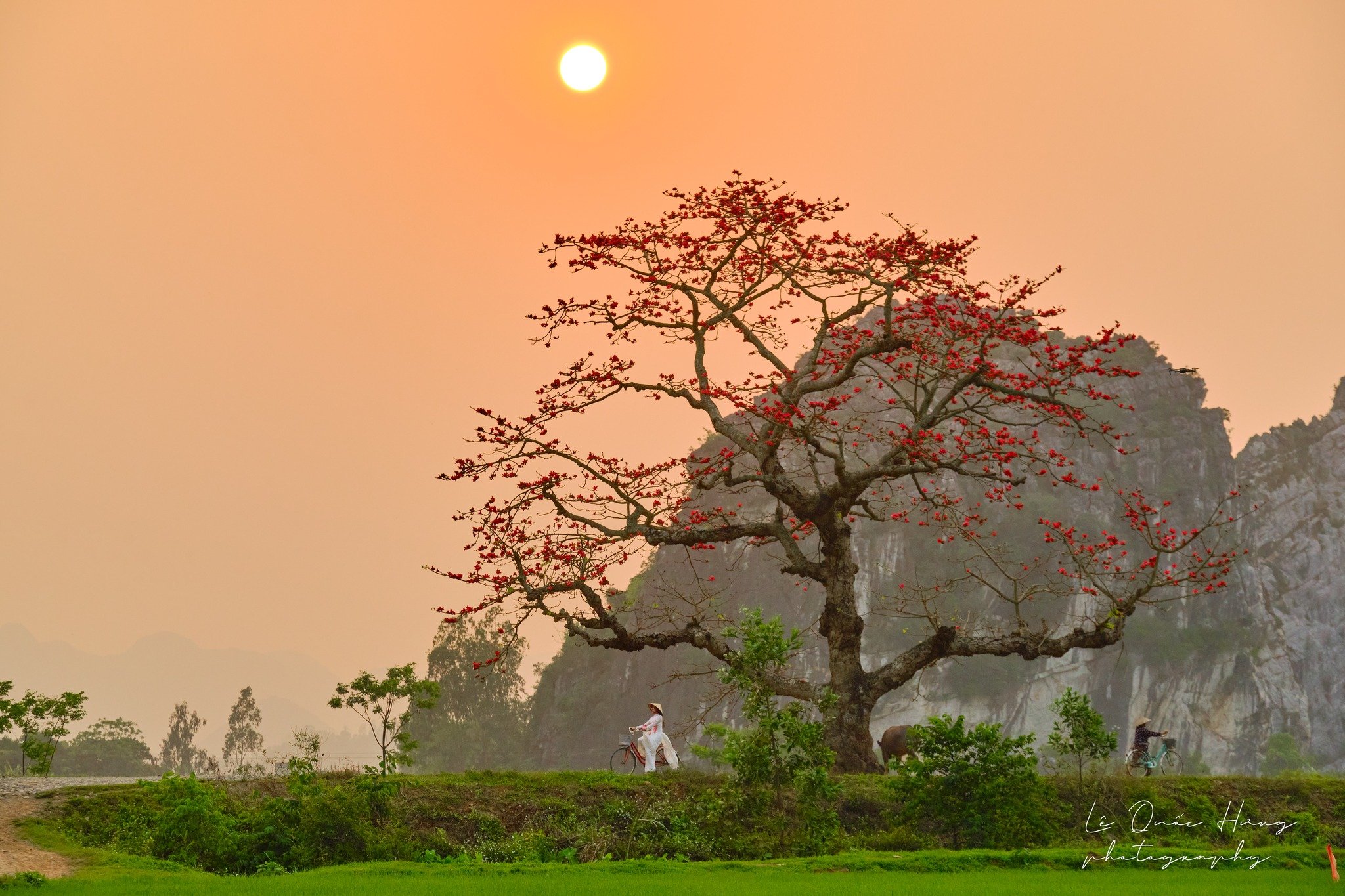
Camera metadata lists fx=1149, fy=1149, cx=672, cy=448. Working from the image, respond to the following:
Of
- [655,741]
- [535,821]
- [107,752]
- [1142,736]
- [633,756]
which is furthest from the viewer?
[107,752]

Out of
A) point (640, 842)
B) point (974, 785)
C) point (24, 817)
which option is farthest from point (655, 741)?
point (24, 817)

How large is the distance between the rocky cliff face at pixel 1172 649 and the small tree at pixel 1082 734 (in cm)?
8623

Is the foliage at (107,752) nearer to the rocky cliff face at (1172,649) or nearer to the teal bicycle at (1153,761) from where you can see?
the rocky cliff face at (1172,649)

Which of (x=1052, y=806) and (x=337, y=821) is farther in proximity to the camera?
(x=1052, y=806)

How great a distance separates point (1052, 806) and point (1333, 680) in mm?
125519

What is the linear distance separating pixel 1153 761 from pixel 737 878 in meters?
17.2

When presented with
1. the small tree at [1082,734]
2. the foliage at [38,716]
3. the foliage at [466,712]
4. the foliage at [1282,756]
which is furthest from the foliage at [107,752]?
the foliage at [1282,756]

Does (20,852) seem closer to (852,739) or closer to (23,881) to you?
(23,881)

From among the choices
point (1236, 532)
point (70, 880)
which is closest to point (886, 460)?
point (70, 880)

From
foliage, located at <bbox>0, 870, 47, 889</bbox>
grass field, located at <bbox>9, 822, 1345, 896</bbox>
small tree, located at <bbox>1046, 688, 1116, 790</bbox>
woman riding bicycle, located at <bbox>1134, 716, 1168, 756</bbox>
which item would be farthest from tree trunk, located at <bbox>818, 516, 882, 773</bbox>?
foliage, located at <bbox>0, 870, 47, 889</bbox>

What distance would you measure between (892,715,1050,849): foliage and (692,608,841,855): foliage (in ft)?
4.09

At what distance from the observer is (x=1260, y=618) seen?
121 meters

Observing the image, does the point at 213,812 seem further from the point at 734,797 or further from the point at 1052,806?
the point at 1052,806

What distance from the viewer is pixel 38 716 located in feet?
82.0
